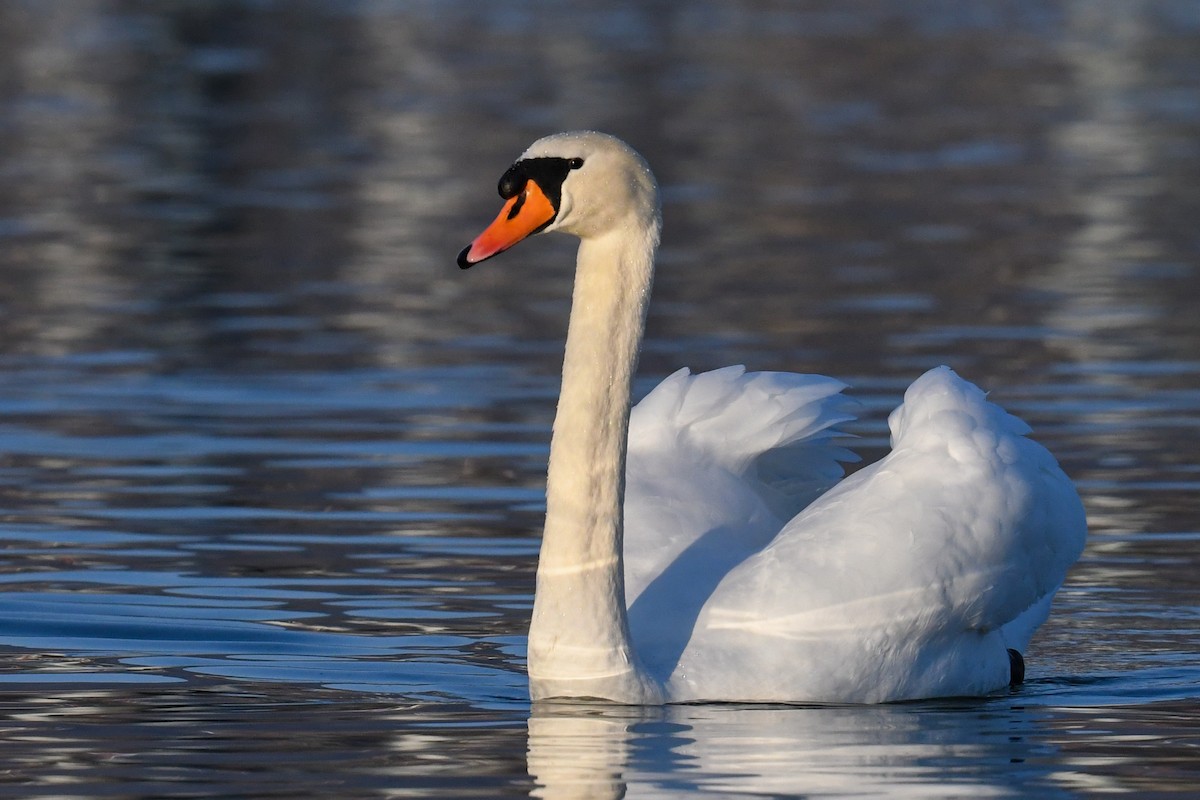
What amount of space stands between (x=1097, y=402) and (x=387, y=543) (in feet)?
14.1

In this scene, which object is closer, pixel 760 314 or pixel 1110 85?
pixel 760 314

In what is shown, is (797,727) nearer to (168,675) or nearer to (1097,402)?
(168,675)

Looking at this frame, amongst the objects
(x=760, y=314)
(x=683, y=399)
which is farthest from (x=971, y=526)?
(x=760, y=314)

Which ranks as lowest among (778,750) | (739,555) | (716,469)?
(778,750)

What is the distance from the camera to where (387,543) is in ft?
34.6

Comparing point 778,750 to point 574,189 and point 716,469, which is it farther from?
point 716,469

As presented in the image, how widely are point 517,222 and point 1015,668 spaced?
2157mm

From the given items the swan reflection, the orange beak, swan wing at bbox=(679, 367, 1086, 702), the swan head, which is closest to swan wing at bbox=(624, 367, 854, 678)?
swan wing at bbox=(679, 367, 1086, 702)

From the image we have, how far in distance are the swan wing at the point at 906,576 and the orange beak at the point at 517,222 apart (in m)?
1.19

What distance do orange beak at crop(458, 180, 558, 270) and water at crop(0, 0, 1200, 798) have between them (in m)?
1.31

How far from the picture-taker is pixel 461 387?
14.1m

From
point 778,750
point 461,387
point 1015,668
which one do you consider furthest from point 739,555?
point 461,387

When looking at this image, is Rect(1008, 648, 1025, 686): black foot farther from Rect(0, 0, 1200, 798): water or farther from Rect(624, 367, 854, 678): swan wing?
Rect(624, 367, 854, 678): swan wing

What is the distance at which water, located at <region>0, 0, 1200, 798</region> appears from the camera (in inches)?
294
